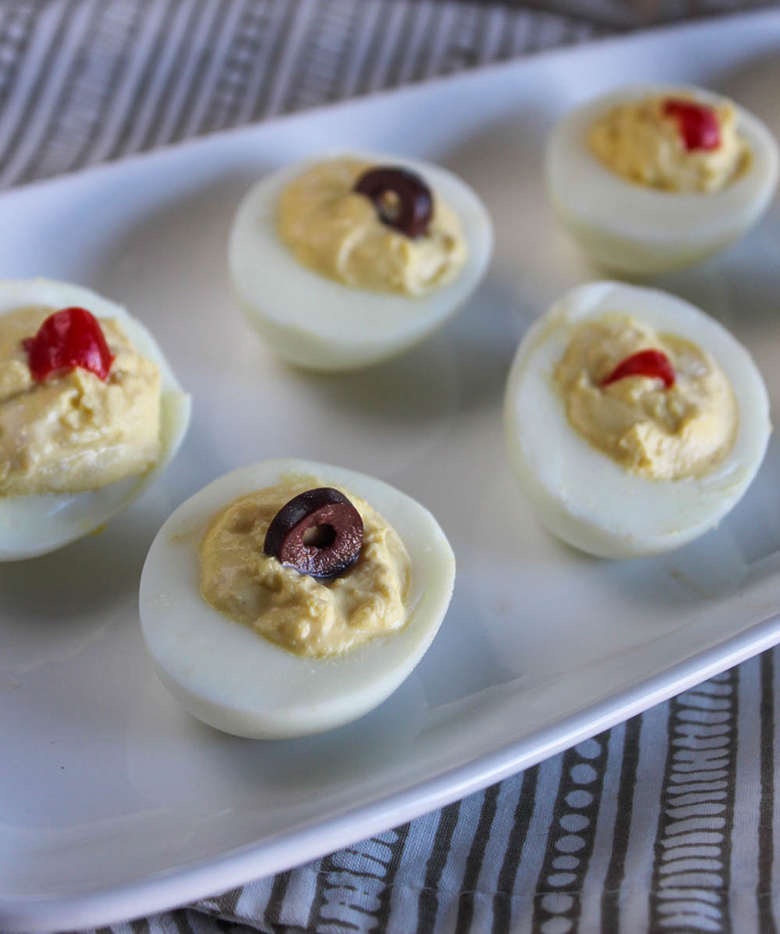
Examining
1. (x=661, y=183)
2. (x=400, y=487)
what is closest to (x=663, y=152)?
(x=661, y=183)

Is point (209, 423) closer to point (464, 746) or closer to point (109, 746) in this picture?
point (109, 746)

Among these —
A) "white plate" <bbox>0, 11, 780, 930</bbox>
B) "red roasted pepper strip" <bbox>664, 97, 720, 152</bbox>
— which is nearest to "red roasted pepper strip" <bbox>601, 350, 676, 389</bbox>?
"white plate" <bbox>0, 11, 780, 930</bbox>

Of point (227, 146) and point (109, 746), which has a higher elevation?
point (227, 146)

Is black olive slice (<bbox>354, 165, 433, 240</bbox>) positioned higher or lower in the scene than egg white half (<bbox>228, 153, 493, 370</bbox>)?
higher

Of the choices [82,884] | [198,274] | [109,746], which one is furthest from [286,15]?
[82,884]

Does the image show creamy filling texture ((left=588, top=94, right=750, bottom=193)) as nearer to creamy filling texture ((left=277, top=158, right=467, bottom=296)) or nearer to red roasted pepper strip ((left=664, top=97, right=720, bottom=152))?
red roasted pepper strip ((left=664, top=97, right=720, bottom=152))

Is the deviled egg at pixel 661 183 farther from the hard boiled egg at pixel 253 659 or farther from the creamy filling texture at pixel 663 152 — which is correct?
the hard boiled egg at pixel 253 659
